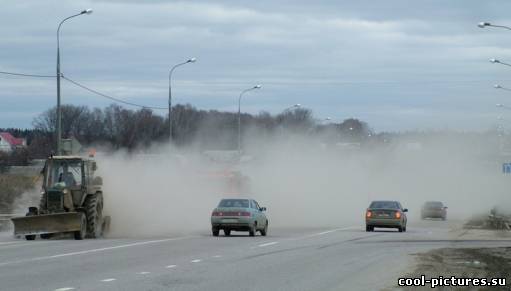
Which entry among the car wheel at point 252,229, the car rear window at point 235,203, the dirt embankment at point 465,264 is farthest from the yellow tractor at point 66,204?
the dirt embankment at point 465,264

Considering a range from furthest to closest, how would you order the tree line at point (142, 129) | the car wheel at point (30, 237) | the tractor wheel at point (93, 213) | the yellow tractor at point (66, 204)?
the tree line at point (142, 129), the tractor wheel at point (93, 213), the car wheel at point (30, 237), the yellow tractor at point (66, 204)

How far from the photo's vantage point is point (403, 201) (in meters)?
82.3

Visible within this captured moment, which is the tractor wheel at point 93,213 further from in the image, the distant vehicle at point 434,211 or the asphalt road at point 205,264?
the distant vehicle at point 434,211

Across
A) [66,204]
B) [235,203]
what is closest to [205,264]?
[66,204]

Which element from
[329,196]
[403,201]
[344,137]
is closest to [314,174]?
[329,196]

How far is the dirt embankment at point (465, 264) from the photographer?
731 inches

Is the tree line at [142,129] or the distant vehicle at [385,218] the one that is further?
the tree line at [142,129]

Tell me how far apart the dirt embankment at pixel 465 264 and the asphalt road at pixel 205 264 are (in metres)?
0.59

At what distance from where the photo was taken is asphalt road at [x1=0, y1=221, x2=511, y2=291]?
53.9ft

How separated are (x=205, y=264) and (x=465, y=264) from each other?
21.0 feet

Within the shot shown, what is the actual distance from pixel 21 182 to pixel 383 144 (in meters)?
55.1

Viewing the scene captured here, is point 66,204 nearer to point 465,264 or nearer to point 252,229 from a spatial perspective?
point 252,229

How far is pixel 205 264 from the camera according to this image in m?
20.5

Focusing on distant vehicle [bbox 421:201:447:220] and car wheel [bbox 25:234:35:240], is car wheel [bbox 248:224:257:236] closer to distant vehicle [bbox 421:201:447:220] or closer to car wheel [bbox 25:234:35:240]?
car wheel [bbox 25:234:35:240]
